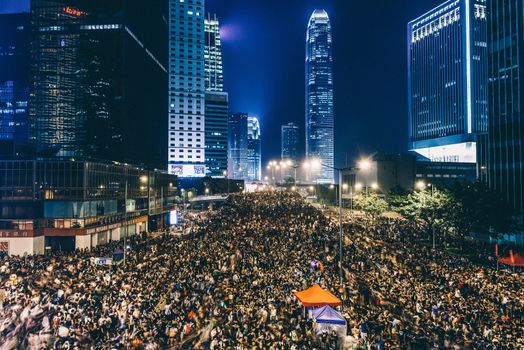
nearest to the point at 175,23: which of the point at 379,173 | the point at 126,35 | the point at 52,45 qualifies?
the point at 126,35

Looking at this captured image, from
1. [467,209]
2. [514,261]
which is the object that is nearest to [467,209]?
[467,209]

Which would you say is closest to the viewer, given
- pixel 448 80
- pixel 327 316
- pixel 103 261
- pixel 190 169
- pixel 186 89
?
pixel 327 316

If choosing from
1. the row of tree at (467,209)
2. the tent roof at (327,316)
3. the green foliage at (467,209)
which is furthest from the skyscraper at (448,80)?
the tent roof at (327,316)

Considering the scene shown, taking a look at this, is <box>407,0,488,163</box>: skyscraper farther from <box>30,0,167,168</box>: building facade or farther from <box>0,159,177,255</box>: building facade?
<box>0,159,177,255</box>: building facade

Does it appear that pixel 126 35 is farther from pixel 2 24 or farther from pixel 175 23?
pixel 175 23

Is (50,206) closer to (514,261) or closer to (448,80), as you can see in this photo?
(514,261)
